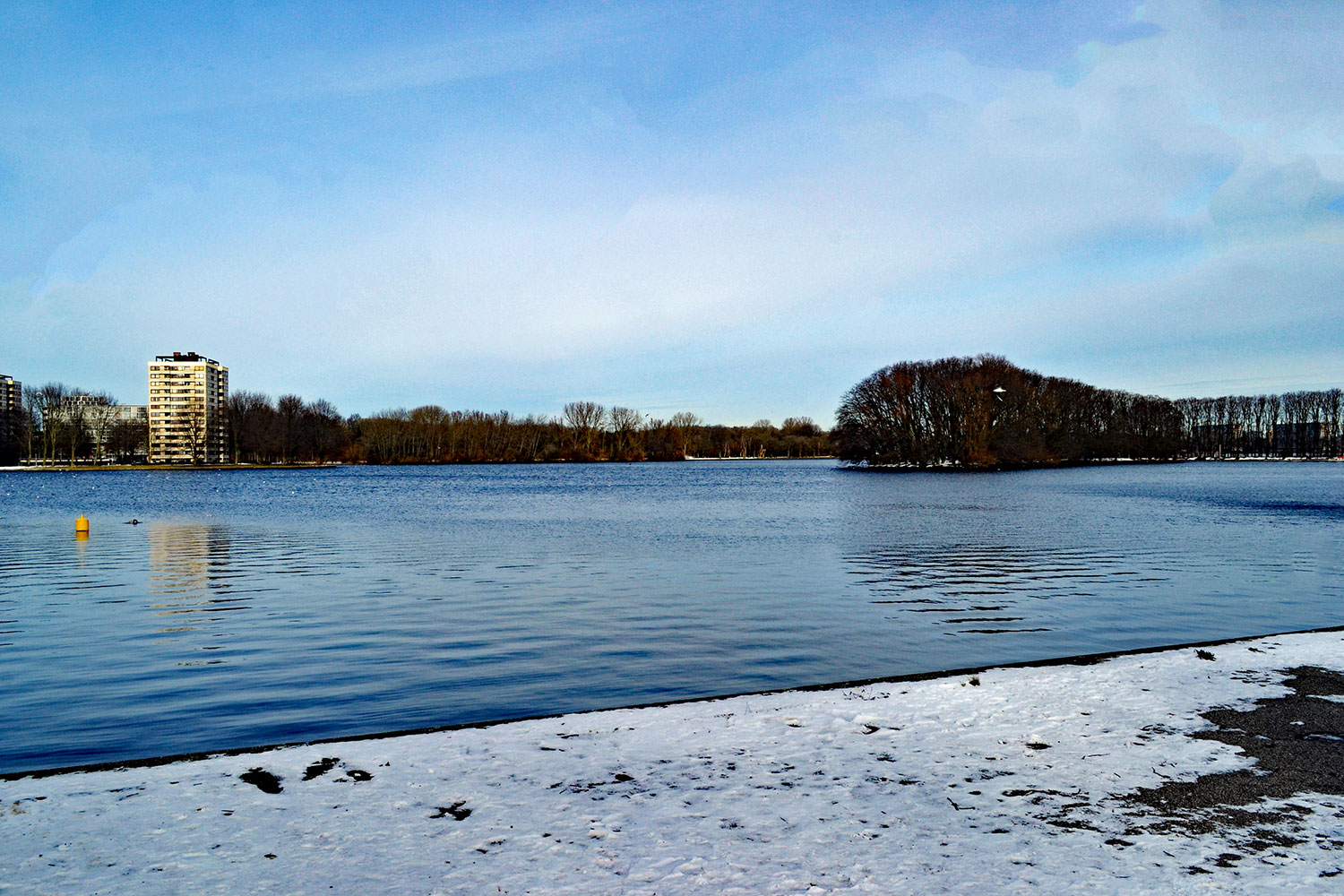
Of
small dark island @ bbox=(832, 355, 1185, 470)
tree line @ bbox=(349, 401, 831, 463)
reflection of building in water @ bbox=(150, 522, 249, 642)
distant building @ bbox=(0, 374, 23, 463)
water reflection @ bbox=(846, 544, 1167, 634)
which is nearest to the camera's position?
water reflection @ bbox=(846, 544, 1167, 634)

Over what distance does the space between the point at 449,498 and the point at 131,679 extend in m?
45.4

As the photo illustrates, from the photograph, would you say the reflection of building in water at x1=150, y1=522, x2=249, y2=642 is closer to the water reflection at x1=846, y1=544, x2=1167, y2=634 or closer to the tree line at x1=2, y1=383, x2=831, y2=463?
the water reflection at x1=846, y1=544, x2=1167, y2=634

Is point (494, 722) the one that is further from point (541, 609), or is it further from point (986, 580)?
point (986, 580)

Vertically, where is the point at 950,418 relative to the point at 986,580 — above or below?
above

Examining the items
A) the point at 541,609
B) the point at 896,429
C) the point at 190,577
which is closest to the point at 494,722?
the point at 541,609

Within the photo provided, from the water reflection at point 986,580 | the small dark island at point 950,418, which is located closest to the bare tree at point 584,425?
the small dark island at point 950,418

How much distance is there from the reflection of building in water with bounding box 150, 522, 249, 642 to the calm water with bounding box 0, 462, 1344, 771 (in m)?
0.12

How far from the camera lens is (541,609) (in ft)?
47.8

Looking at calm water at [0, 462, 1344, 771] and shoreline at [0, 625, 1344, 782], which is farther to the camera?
calm water at [0, 462, 1344, 771]

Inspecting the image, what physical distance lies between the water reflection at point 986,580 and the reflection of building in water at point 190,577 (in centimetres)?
1135

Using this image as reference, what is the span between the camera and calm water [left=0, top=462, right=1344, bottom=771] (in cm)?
898

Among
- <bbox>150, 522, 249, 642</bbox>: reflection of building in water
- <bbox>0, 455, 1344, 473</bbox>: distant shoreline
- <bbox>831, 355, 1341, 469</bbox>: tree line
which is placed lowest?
<bbox>150, 522, 249, 642</bbox>: reflection of building in water

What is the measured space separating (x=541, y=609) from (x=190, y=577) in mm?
9245

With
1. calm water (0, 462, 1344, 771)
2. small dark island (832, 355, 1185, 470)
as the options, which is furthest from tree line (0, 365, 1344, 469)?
calm water (0, 462, 1344, 771)
